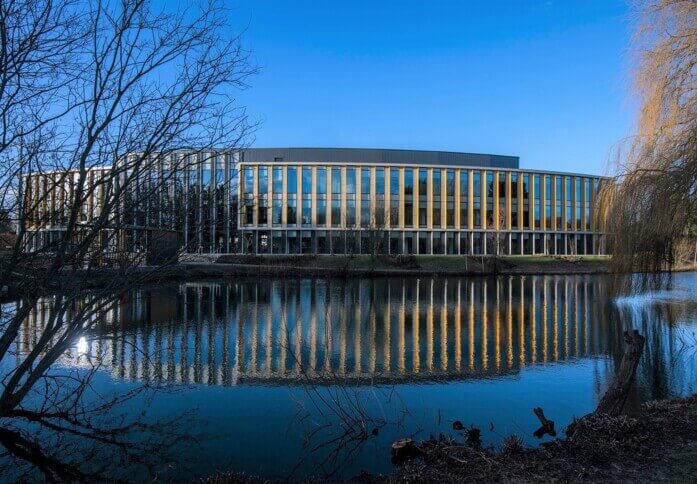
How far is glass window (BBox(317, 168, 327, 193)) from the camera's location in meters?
67.1

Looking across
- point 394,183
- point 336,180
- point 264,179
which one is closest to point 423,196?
point 394,183

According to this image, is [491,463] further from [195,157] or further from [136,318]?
[136,318]

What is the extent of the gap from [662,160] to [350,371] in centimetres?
891

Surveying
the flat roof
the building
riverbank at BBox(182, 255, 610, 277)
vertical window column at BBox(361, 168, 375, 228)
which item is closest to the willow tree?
riverbank at BBox(182, 255, 610, 277)

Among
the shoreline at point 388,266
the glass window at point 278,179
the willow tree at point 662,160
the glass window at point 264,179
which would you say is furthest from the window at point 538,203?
the willow tree at point 662,160

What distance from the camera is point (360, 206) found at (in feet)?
219

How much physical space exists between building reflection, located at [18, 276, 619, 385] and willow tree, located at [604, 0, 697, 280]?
4.13 metres

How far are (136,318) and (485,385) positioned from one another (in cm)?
1483

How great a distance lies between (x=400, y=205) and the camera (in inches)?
2670

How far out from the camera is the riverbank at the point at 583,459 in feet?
18.5

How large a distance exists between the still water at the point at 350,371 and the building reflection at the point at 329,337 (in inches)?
2.9

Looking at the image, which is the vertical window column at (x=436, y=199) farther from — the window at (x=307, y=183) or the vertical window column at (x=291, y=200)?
the vertical window column at (x=291, y=200)

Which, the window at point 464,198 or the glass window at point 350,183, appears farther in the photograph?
the window at point 464,198

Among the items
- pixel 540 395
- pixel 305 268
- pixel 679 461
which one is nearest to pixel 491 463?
pixel 679 461
